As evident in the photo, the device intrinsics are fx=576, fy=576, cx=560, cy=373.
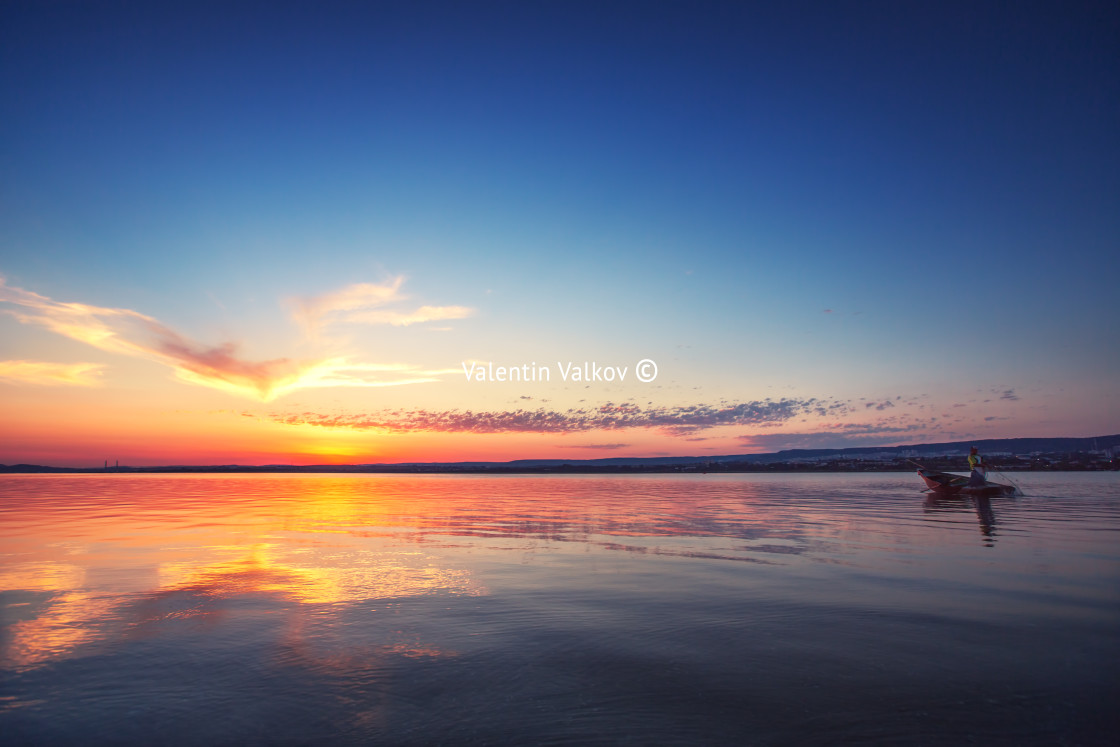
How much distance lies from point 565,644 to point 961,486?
133 ft

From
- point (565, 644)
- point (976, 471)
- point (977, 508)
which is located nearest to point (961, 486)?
point (976, 471)

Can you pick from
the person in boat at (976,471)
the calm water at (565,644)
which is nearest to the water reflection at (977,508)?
the person in boat at (976,471)

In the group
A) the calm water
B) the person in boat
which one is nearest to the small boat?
the person in boat

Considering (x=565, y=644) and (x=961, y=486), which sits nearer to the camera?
(x=565, y=644)

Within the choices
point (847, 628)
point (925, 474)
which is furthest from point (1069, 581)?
point (925, 474)

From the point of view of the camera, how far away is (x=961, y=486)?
38250 mm

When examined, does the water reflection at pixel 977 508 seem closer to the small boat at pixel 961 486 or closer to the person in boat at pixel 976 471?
the small boat at pixel 961 486

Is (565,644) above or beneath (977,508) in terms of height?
above

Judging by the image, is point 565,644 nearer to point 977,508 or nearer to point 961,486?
point 977,508

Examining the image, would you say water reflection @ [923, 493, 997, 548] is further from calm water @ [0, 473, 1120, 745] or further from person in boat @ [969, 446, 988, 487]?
calm water @ [0, 473, 1120, 745]

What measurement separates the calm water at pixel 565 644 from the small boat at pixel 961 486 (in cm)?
2240

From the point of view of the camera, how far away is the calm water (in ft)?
18.3

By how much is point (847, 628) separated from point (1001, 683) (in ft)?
7.43

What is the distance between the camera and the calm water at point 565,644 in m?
5.58
